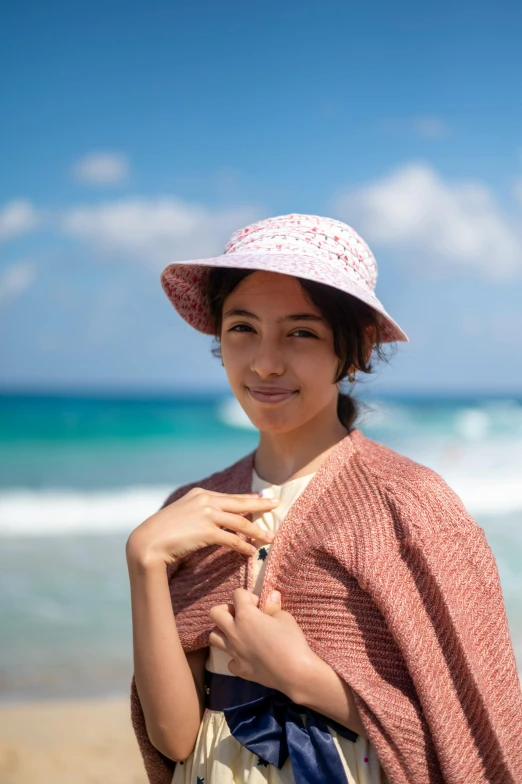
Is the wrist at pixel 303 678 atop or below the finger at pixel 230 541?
below

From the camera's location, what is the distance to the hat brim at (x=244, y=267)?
1604mm

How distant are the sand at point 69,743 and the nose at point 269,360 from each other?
231 cm

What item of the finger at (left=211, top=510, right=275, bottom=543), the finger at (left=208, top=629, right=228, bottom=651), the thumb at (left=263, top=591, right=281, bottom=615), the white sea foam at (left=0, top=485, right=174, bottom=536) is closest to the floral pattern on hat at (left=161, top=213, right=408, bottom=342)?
the finger at (left=211, top=510, right=275, bottom=543)

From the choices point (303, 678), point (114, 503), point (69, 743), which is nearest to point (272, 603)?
point (303, 678)

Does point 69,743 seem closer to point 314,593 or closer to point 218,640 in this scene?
point 218,640

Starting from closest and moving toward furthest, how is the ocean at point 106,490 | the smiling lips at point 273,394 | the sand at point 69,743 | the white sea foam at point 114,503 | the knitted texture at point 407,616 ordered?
1. the knitted texture at point 407,616
2. the smiling lips at point 273,394
3. the sand at point 69,743
4. the ocean at point 106,490
5. the white sea foam at point 114,503

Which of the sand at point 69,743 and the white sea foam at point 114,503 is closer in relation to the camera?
the sand at point 69,743

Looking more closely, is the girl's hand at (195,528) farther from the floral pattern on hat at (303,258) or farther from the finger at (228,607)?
the floral pattern on hat at (303,258)

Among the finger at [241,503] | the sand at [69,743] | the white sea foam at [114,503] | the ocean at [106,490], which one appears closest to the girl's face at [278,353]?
the finger at [241,503]

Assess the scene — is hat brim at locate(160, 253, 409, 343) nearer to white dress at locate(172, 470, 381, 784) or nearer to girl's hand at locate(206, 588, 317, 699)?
white dress at locate(172, 470, 381, 784)

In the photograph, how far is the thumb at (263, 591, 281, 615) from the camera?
1591 mm

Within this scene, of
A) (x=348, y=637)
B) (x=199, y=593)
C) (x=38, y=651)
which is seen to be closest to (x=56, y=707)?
(x=38, y=651)

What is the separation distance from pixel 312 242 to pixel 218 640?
0.88m

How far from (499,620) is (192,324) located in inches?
41.0
